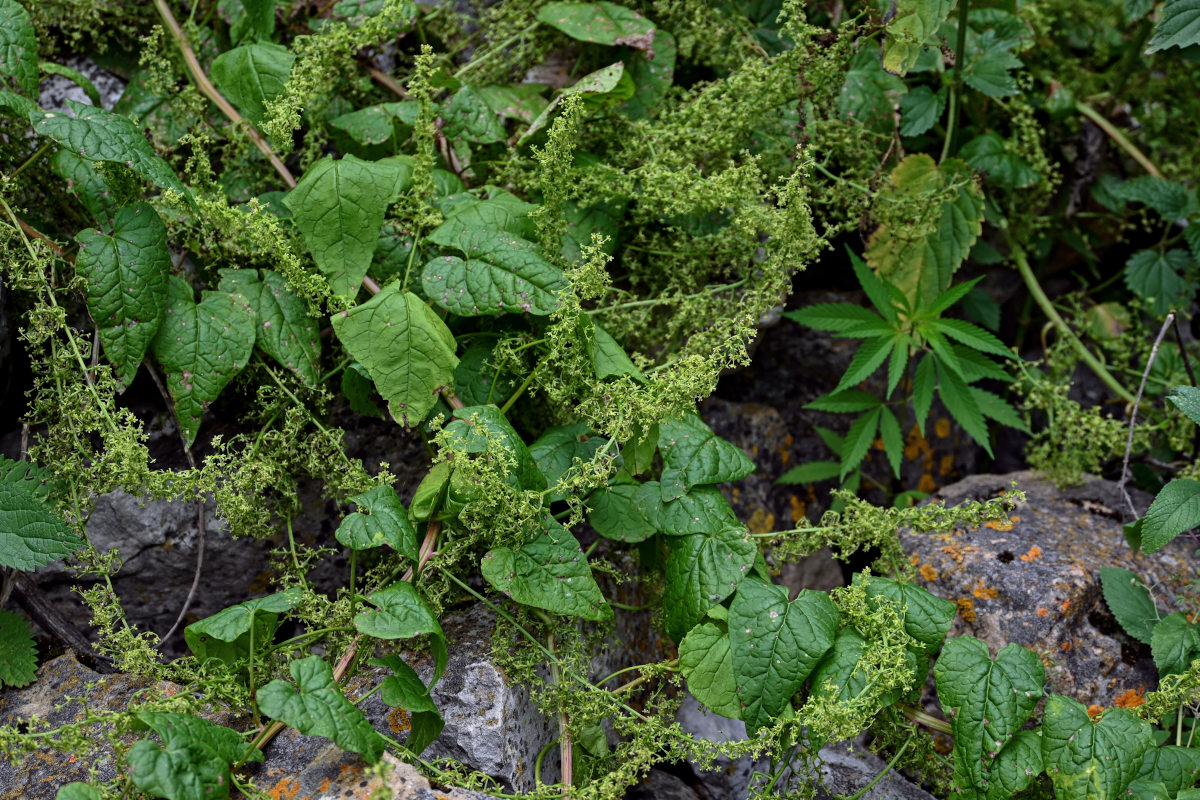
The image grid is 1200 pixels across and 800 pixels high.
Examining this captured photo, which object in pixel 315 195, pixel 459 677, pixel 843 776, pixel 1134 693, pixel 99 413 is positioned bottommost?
pixel 843 776

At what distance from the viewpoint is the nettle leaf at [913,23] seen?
→ 2711mm

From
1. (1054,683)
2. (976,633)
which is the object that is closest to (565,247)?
(976,633)

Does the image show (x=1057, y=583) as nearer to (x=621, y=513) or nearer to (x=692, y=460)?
(x=692, y=460)

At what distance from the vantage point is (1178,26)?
290 cm

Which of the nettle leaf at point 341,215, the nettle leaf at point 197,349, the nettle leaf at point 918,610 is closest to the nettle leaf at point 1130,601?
the nettle leaf at point 918,610

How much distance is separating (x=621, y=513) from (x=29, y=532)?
A: 4.96 feet

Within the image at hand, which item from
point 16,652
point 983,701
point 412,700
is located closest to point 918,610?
point 983,701

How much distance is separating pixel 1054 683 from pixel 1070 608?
246mm

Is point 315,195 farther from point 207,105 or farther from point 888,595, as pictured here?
point 888,595

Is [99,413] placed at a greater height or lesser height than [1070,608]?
greater

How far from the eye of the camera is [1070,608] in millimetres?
2748

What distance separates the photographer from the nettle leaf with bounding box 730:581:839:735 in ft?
7.21

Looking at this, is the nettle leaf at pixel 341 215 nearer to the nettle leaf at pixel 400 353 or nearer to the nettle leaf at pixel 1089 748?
the nettle leaf at pixel 400 353

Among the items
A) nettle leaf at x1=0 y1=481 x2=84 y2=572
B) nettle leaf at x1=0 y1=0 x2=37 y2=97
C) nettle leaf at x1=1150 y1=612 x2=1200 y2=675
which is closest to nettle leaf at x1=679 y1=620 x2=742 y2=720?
nettle leaf at x1=1150 y1=612 x2=1200 y2=675
